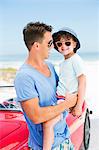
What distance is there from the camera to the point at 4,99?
2.21 m

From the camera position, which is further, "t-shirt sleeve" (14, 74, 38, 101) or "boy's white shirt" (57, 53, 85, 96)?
"boy's white shirt" (57, 53, 85, 96)

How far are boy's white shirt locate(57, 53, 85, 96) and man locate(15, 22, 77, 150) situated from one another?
0.92 ft

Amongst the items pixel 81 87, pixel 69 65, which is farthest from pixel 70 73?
pixel 81 87

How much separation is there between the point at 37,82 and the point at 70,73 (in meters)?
0.42

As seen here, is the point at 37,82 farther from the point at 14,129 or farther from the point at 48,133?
the point at 14,129

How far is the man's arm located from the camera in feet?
3.18

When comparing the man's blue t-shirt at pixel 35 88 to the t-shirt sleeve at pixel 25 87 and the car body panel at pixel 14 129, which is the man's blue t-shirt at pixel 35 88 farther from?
the car body panel at pixel 14 129

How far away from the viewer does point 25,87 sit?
3.17ft

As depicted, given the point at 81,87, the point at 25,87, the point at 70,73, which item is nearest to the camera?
the point at 25,87

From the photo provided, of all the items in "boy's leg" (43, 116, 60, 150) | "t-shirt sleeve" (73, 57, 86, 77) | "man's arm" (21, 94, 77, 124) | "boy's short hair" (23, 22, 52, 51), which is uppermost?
"boy's short hair" (23, 22, 52, 51)

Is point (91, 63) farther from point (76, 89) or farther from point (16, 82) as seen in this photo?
point (16, 82)

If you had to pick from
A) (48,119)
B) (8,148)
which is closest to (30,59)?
(48,119)

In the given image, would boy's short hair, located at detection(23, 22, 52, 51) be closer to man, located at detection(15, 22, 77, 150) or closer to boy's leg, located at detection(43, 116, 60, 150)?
man, located at detection(15, 22, 77, 150)

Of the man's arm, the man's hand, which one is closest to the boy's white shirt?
the man's hand
